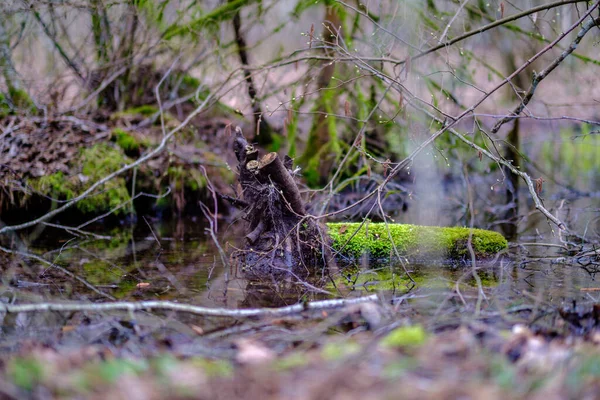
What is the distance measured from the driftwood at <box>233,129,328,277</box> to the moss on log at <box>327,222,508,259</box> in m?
0.33

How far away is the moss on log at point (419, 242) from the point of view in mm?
5613

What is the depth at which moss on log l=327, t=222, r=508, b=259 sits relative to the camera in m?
5.61

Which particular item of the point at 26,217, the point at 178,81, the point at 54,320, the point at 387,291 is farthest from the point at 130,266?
the point at 178,81

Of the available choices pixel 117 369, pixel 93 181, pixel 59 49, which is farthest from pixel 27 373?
pixel 59 49

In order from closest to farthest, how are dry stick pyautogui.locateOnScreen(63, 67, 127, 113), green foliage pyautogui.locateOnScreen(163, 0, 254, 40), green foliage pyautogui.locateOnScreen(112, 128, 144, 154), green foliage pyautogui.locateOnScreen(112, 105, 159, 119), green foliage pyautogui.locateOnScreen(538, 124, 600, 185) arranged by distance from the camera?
green foliage pyautogui.locateOnScreen(163, 0, 254, 40) < green foliage pyautogui.locateOnScreen(112, 128, 144, 154) < dry stick pyautogui.locateOnScreen(63, 67, 127, 113) < green foliage pyautogui.locateOnScreen(112, 105, 159, 119) < green foliage pyautogui.locateOnScreen(538, 124, 600, 185)

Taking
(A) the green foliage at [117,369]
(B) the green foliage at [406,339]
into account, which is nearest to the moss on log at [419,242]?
(B) the green foliage at [406,339]

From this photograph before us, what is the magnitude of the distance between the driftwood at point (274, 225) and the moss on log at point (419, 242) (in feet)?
1.07

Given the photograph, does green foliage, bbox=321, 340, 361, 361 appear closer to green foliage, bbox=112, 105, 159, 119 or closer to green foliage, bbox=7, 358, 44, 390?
green foliage, bbox=7, 358, 44, 390

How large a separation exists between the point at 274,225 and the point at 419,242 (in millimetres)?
1438

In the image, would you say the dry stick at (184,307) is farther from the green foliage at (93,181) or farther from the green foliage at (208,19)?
the green foliage at (208,19)

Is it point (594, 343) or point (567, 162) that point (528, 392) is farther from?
point (567, 162)

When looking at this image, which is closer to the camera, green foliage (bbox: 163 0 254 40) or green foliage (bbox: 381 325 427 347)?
green foliage (bbox: 381 325 427 347)

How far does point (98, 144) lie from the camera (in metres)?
8.75

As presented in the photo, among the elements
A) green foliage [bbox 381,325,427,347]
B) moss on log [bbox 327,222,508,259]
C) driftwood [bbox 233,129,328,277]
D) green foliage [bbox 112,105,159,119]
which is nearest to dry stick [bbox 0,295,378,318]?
green foliage [bbox 381,325,427,347]
